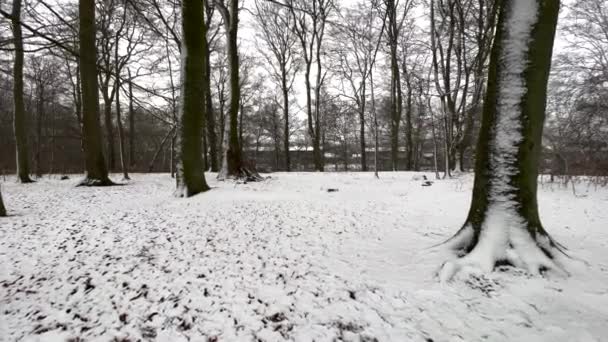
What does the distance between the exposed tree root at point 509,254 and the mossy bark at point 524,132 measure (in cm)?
3

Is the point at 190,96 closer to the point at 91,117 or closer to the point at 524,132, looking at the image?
the point at 91,117

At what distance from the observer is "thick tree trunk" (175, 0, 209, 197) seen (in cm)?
585

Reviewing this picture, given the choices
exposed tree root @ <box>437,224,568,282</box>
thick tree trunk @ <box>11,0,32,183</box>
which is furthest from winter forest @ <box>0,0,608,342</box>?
thick tree trunk @ <box>11,0,32,183</box>

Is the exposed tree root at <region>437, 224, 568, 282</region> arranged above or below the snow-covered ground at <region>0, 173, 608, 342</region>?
above

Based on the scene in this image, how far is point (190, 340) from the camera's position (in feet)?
5.23

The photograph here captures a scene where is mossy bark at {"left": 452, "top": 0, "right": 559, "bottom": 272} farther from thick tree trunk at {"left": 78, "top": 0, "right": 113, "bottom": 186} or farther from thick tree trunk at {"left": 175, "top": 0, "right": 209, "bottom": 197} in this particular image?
thick tree trunk at {"left": 78, "top": 0, "right": 113, "bottom": 186}

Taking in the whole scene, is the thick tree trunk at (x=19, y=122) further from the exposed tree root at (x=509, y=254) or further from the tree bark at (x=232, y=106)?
the exposed tree root at (x=509, y=254)

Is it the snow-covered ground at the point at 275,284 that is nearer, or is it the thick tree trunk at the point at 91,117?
the snow-covered ground at the point at 275,284

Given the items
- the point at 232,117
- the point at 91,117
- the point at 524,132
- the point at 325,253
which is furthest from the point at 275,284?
the point at 91,117

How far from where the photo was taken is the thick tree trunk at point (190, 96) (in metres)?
5.85

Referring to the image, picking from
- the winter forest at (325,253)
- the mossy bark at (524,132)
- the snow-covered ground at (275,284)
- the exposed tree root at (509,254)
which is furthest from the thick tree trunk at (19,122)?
the mossy bark at (524,132)

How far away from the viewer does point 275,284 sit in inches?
89.9

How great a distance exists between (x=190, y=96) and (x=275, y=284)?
5181 mm

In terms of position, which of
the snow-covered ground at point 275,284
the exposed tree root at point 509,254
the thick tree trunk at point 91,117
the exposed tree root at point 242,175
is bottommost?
the snow-covered ground at point 275,284
